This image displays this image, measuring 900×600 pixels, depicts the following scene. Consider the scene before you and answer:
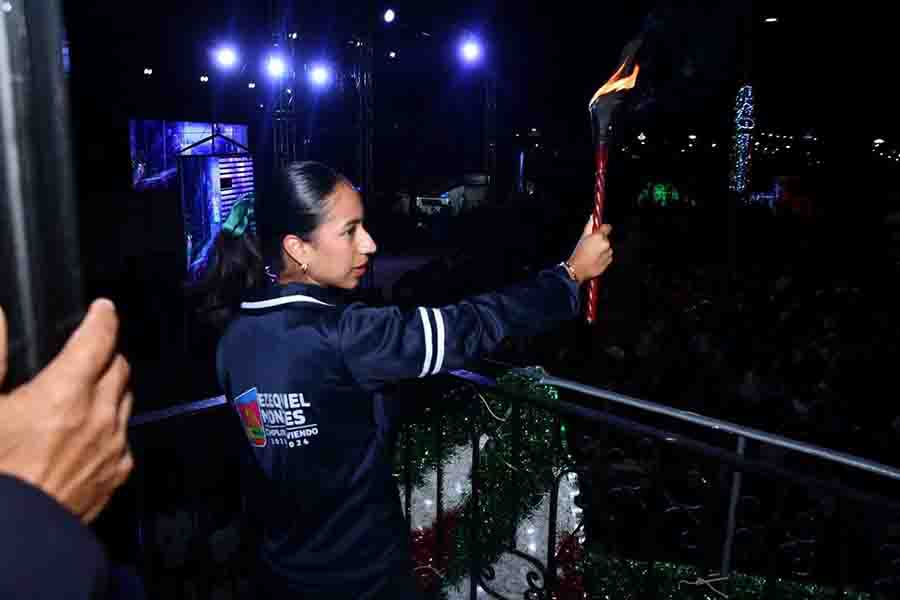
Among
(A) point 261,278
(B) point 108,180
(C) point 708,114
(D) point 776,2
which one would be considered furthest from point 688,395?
(C) point 708,114

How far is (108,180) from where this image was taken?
40.4 feet

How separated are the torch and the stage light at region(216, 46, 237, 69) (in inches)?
566

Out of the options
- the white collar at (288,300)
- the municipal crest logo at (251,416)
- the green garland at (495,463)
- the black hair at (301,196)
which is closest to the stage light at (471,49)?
the green garland at (495,463)

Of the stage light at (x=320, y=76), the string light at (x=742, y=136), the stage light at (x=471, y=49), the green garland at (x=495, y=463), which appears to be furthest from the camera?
the stage light at (x=320, y=76)

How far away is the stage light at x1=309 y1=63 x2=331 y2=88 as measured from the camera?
56.8ft

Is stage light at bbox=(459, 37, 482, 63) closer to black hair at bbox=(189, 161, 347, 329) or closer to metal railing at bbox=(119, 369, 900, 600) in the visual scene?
metal railing at bbox=(119, 369, 900, 600)

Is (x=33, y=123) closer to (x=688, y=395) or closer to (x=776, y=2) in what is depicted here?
(x=688, y=395)

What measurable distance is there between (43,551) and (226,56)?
1626 cm

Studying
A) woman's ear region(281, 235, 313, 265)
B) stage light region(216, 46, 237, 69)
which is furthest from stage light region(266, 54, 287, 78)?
woman's ear region(281, 235, 313, 265)

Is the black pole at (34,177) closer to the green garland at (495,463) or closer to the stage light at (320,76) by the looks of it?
the green garland at (495,463)

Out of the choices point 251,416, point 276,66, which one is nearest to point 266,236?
point 251,416

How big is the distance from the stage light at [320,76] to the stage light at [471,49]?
386 cm

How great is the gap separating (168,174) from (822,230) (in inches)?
505

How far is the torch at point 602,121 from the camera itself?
2289 millimetres
